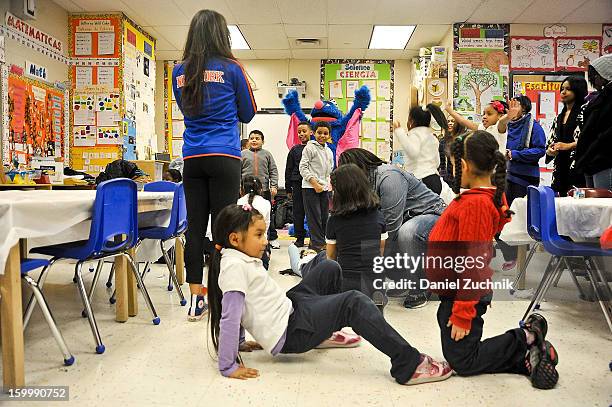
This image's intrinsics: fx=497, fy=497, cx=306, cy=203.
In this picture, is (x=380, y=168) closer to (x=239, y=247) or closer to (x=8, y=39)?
(x=239, y=247)

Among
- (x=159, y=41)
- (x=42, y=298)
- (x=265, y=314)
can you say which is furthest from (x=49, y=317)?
(x=159, y=41)

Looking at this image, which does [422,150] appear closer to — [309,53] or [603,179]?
[603,179]

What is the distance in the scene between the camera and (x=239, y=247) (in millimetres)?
1796

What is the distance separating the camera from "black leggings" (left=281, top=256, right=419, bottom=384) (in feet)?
5.55

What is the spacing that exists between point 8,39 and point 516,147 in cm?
466

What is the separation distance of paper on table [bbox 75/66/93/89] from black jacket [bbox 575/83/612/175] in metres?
5.27

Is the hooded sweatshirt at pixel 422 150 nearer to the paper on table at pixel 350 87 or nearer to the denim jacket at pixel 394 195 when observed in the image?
the denim jacket at pixel 394 195

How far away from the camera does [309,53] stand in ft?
25.4

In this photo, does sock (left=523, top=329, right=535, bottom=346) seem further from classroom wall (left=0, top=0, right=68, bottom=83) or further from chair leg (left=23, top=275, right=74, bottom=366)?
classroom wall (left=0, top=0, right=68, bottom=83)

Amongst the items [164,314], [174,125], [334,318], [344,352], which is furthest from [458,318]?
[174,125]

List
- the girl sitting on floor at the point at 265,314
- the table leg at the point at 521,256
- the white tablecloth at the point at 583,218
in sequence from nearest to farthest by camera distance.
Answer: the girl sitting on floor at the point at 265,314, the white tablecloth at the point at 583,218, the table leg at the point at 521,256

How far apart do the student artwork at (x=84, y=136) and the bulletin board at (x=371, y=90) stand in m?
3.72

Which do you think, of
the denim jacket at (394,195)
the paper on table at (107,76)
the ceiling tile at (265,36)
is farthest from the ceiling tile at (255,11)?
the denim jacket at (394,195)

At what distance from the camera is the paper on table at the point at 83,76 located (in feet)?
19.5
